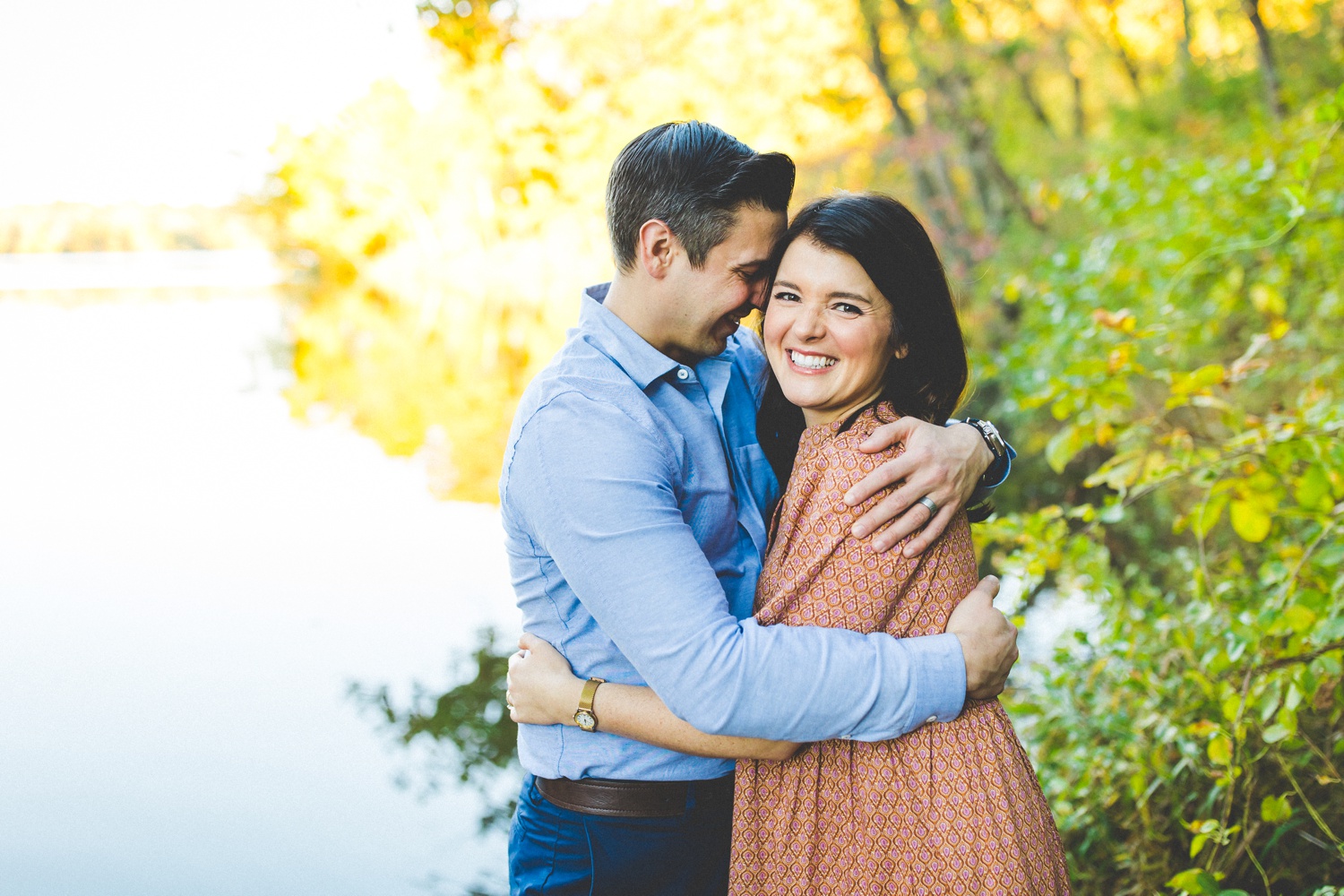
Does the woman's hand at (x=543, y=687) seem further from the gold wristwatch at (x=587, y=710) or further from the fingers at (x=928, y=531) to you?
the fingers at (x=928, y=531)

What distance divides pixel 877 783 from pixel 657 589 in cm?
47

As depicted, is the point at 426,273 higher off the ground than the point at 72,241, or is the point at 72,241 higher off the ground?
the point at 72,241

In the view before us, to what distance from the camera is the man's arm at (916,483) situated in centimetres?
162

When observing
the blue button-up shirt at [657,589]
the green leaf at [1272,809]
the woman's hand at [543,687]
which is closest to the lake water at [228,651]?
the green leaf at [1272,809]

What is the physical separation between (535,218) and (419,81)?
11.7 ft

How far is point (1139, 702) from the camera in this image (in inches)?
123

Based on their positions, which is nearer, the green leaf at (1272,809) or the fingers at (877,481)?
the fingers at (877,481)

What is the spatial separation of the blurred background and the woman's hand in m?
1.16

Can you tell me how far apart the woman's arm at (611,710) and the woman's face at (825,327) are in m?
0.57

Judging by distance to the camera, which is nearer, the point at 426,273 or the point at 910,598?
the point at 910,598

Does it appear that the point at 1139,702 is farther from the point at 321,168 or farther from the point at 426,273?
the point at 321,168

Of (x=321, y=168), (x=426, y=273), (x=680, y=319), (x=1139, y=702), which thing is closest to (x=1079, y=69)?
(x=426, y=273)

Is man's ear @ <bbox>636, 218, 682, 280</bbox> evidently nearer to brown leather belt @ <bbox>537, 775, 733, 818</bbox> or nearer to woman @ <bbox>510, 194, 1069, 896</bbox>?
woman @ <bbox>510, 194, 1069, 896</bbox>

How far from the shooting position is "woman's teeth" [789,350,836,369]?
1753mm
